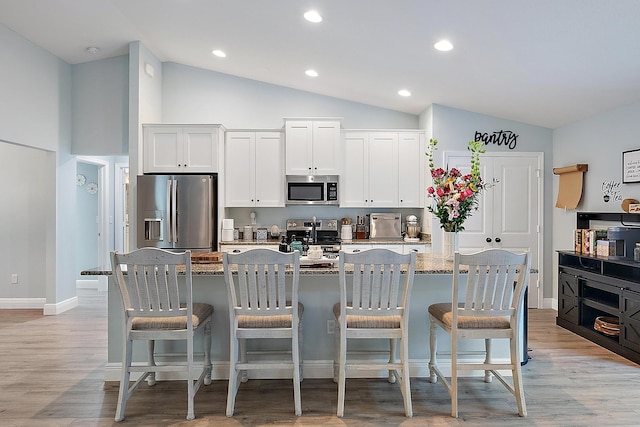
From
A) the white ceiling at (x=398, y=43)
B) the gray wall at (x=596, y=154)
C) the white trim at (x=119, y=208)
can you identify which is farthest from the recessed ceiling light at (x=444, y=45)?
the white trim at (x=119, y=208)

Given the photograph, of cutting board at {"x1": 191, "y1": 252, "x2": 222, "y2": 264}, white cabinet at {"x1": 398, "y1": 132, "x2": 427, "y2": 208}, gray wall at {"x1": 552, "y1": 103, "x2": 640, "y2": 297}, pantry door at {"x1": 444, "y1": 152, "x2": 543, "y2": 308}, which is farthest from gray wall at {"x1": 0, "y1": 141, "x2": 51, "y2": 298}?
gray wall at {"x1": 552, "y1": 103, "x2": 640, "y2": 297}

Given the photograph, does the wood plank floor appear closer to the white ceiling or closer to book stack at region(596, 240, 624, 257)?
book stack at region(596, 240, 624, 257)

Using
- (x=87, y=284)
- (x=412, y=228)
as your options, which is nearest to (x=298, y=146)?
(x=412, y=228)

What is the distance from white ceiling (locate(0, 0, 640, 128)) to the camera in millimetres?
2994

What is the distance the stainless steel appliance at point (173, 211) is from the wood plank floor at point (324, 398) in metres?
1.57

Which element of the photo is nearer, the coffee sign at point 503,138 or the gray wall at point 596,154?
the gray wall at point 596,154

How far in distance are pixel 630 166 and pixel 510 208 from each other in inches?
58.4

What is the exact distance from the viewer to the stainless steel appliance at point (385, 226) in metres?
5.73

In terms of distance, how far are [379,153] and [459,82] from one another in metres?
1.48

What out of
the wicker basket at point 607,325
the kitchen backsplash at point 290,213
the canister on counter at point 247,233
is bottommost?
the wicker basket at point 607,325

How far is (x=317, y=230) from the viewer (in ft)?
18.9

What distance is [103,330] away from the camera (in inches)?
178

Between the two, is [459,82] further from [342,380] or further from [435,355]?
[342,380]

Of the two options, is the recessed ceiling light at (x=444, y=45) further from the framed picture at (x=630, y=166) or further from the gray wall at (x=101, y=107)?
the gray wall at (x=101, y=107)
